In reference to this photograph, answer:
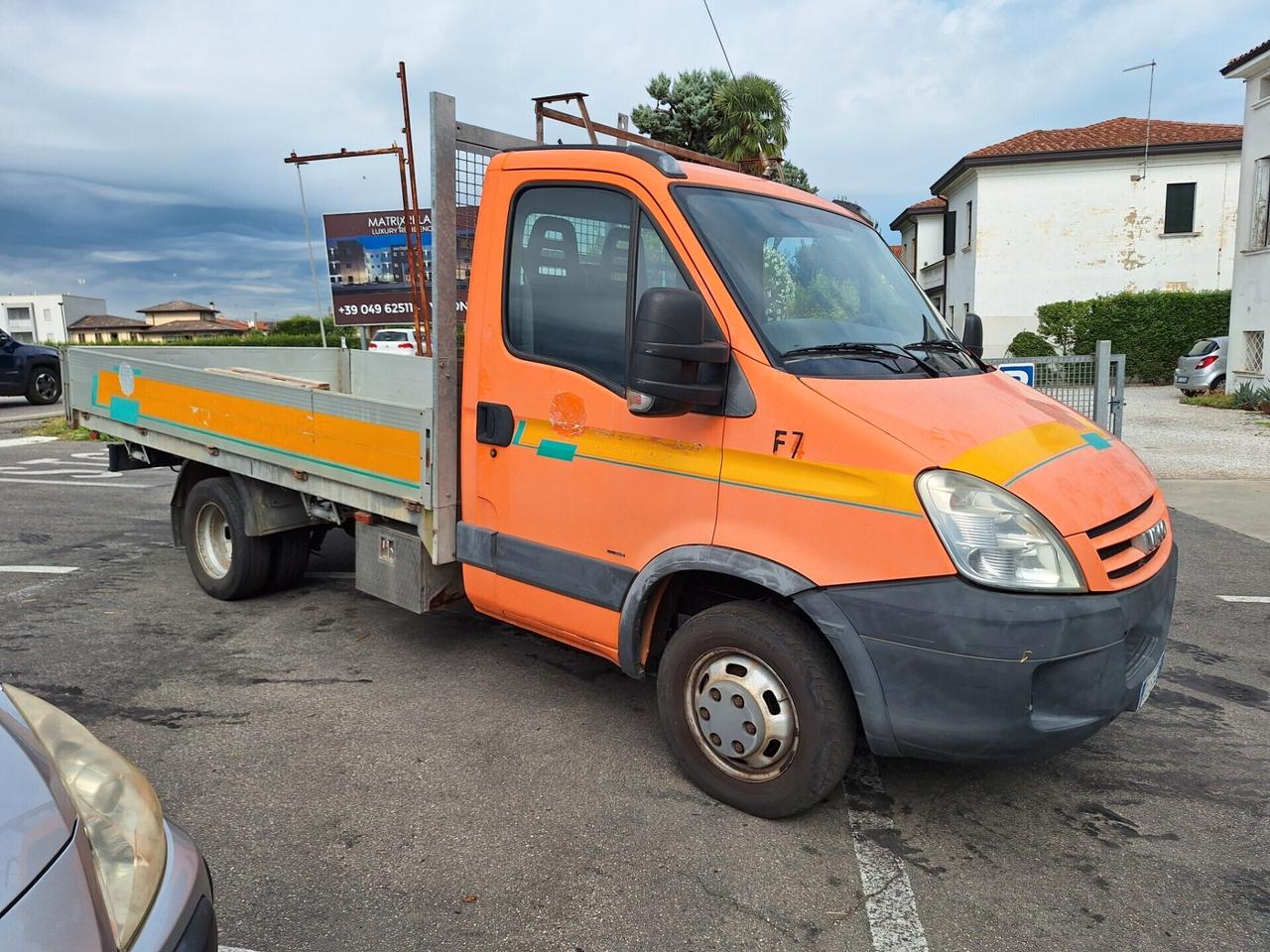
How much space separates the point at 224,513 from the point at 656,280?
3.57 metres

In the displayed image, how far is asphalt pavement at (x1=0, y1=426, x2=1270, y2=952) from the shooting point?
9.04 feet

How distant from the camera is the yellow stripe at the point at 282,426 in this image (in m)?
4.30

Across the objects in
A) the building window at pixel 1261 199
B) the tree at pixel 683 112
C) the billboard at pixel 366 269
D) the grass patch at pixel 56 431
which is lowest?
the grass patch at pixel 56 431

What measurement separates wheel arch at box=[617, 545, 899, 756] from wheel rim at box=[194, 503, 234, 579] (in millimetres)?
3501

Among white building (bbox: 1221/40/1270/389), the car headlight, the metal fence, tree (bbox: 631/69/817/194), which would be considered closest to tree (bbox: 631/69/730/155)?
tree (bbox: 631/69/817/194)

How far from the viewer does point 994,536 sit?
2768mm

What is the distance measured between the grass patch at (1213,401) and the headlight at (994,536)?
1905 cm

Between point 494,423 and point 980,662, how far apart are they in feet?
7.14

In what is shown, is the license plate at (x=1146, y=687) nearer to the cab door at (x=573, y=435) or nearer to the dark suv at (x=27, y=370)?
the cab door at (x=573, y=435)

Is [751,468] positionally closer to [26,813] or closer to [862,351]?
[862,351]

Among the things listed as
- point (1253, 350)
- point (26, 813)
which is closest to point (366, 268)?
point (26, 813)

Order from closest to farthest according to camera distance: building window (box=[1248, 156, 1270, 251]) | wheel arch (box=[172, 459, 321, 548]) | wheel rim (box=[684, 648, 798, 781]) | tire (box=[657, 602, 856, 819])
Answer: tire (box=[657, 602, 856, 819])
wheel rim (box=[684, 648, 798, 781])
wheel arch (box=[172, 459, 321, 548])
building window (box=[1248, 156, 1270, 251])

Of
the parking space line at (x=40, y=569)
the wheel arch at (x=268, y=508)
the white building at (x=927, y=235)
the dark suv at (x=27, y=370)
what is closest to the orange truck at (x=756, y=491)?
the wheel arch at (x=268, y=508)

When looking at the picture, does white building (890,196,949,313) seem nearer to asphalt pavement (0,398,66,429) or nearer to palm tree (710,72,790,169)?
palm tree (710,72,790,169)
